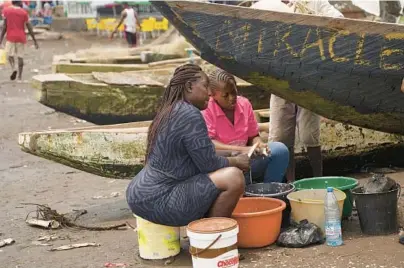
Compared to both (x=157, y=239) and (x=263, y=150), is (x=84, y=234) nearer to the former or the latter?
(x=157, y=239)

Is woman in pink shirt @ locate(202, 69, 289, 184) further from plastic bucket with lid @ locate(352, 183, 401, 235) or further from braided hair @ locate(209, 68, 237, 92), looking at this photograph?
plastic bucket with lid @ locate(352, 183, 401, 235)

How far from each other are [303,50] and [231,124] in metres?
0.72

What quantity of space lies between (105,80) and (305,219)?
4534 millimetres

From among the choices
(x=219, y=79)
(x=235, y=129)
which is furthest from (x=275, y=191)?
(x=219, y=79)


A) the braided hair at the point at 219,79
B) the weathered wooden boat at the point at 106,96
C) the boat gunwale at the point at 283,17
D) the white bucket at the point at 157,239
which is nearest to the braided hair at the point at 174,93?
the white bucket at the point at 157,239

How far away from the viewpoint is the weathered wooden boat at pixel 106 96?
8.11m

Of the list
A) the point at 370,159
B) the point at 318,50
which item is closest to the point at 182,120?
the point at 318,50

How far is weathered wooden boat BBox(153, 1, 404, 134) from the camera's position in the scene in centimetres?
480

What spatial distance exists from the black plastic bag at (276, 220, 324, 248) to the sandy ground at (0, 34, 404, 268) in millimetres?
48

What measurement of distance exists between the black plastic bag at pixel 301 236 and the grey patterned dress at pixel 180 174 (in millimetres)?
573

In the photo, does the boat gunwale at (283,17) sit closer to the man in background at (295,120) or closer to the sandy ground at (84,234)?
the man in background at (295,120)

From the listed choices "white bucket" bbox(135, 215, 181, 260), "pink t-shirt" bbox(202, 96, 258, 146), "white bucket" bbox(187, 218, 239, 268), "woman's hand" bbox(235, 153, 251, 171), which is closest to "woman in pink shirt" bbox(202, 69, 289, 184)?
"pink t-shirt" bbox(202, 96, 258, 146)

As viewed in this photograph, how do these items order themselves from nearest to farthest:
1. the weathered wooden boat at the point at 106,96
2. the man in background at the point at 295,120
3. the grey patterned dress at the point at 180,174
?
the grey patterned dress at the point at 180,174 < the man in background at the point at 295,120 < the weathered wooden boat at the point at 106,96

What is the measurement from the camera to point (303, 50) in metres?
4.93
